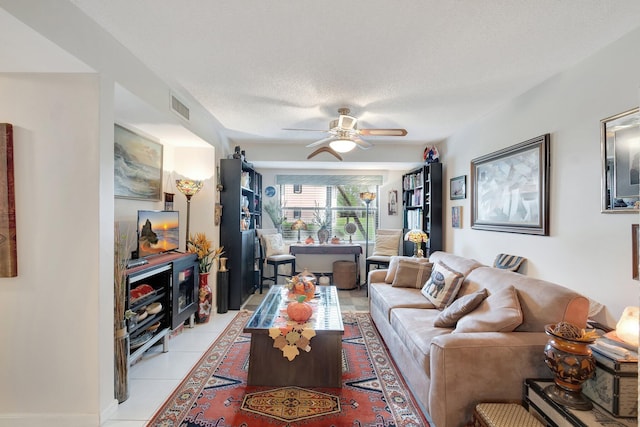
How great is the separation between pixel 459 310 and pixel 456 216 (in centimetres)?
215

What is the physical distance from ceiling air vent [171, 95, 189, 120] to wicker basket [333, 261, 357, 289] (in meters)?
3.37

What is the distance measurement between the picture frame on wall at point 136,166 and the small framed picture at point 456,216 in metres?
3.71

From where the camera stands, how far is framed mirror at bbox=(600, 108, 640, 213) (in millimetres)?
1757

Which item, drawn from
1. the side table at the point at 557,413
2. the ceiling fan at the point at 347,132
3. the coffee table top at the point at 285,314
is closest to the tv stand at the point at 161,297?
the coffee table top at the point at 285,314

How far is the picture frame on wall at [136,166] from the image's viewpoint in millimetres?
2701

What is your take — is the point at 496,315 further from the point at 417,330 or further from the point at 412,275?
the point at 412,275

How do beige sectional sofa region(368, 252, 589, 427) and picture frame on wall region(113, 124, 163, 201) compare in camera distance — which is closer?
beige sectional sofa region(368, 252, 589, 427)

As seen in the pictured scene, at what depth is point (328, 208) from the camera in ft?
18.7

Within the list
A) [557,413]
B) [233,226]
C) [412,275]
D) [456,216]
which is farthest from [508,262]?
[233,226]

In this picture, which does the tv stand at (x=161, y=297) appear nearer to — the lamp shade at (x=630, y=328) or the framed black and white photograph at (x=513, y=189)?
the lamp shade at (x=630, y=328)

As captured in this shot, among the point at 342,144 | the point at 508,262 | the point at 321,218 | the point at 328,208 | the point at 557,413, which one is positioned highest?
the point at 342,144

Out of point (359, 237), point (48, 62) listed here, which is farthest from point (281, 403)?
point (359, 237)

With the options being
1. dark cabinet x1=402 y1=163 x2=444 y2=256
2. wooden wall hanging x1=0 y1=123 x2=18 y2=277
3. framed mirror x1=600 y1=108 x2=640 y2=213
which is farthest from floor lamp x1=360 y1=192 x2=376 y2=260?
wooden wall hanging x1=0 y1=123 x2=18 y2=277

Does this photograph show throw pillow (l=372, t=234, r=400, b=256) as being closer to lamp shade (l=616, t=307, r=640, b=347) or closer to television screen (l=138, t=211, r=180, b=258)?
television screen (l=138, t=211, r=180, b=258)
